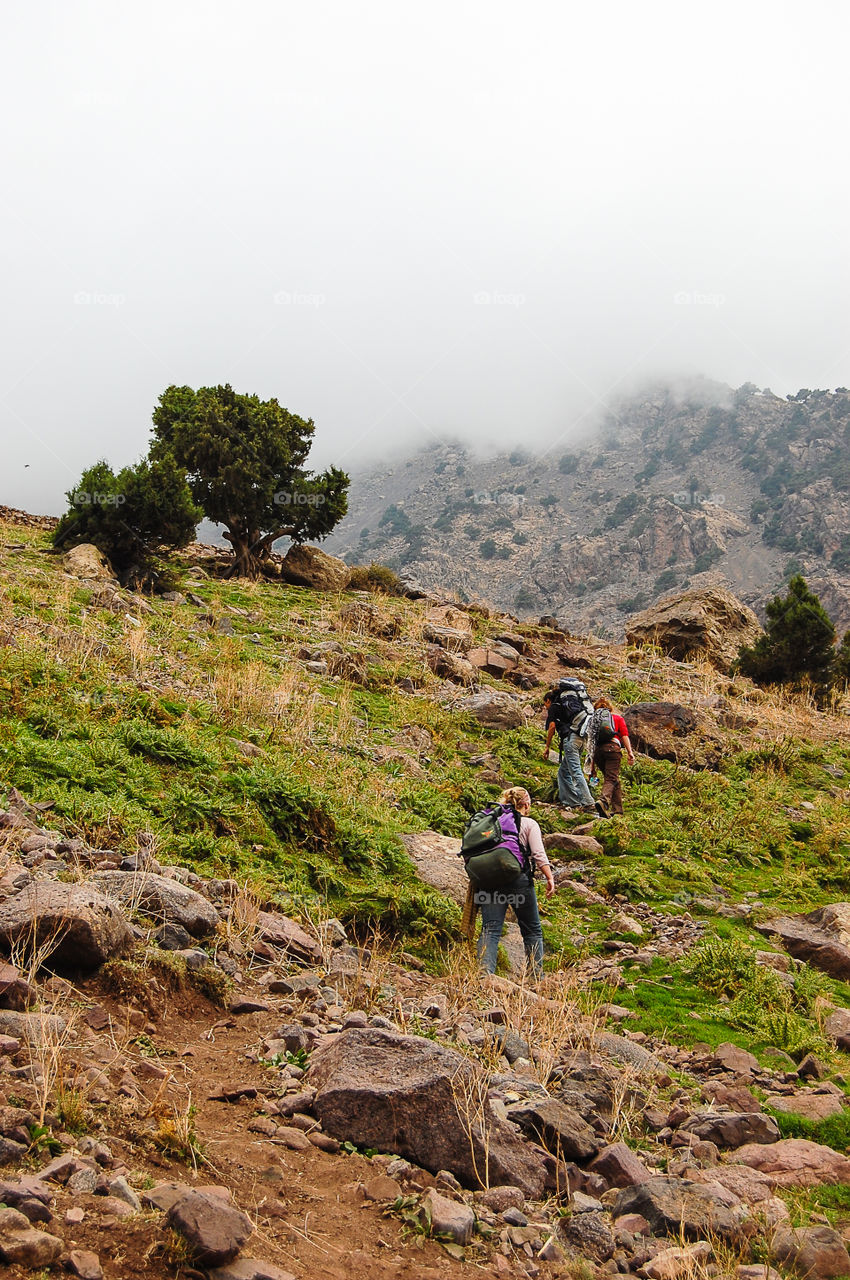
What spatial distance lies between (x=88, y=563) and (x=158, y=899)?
45.5 feet

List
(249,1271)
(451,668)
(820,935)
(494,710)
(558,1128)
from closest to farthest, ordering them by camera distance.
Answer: (249,1271) < (558,1128) < (820,935) < (494,710) < (451,668)

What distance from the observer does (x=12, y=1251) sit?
2.15 m

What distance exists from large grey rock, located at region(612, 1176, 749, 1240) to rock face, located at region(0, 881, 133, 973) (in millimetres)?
2730

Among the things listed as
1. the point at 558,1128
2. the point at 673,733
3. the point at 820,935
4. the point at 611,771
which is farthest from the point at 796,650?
the point at 558,1128

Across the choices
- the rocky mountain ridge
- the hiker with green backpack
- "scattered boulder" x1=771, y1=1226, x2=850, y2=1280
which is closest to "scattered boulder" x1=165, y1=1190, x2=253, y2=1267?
"scattered boulder" x1=771, y1=1226, x2=850, y2=1280

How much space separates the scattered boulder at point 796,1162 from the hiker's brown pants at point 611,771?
7.63 meters

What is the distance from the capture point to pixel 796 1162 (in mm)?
4004

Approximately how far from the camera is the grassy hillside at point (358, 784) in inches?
261

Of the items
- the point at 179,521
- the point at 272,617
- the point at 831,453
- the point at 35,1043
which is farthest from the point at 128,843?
the point at 831,453

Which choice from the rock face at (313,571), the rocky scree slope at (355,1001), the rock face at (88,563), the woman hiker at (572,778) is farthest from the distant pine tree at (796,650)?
the rock face at (88,563)

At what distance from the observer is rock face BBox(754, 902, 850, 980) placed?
7.52 meters

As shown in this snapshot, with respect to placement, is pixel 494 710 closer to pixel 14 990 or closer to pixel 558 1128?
pixel 558 1128

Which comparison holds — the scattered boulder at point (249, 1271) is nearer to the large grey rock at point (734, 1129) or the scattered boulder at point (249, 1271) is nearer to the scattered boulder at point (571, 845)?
the large grey rock at point (734, 1129)

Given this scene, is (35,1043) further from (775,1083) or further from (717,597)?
(717,597)
